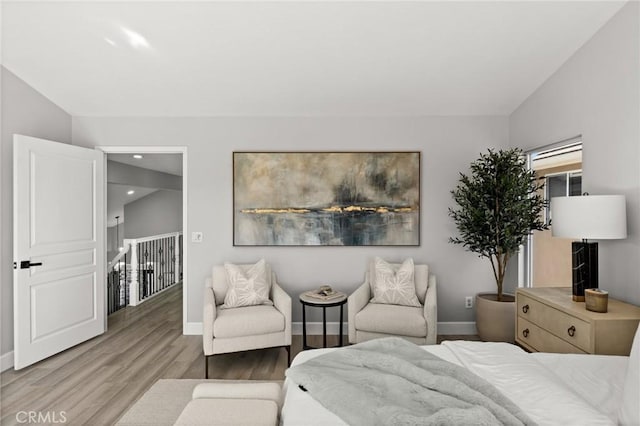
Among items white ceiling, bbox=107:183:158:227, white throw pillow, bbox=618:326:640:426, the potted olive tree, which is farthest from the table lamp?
white ceiling, bbox=107:183:158:227

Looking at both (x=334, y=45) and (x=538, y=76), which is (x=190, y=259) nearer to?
(x=334, y=45)

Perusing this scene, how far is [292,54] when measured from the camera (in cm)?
310

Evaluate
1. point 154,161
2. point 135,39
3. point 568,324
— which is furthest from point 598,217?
point 154,161

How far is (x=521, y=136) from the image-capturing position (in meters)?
3.87

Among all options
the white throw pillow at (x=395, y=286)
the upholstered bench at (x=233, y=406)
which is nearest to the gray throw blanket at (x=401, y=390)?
the upholstered bench at (x=233, y=406)

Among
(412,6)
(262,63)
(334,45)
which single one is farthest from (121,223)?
(412,6)

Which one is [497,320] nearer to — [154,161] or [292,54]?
[292,54]

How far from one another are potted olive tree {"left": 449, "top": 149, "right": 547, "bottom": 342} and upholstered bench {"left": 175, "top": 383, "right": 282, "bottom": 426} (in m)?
2.56

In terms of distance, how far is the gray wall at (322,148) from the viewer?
4102mm

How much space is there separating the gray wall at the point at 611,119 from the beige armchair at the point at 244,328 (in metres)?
2.54

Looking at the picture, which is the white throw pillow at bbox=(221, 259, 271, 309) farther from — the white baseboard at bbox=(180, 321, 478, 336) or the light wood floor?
the white baseboard at bbox=(180, 321, 478, 336)

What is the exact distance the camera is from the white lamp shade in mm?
2275

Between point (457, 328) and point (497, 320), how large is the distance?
65cm

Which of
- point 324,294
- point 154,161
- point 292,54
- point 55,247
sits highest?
point 292,54
